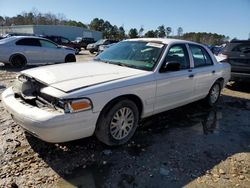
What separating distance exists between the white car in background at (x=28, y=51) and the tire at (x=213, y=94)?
359 inches

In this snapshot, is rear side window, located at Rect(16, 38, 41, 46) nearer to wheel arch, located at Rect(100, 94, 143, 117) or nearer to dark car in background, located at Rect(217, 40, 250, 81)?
dark car in background, located at Rect(217, 40, 250, 81)

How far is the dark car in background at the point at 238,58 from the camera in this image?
28.7ft

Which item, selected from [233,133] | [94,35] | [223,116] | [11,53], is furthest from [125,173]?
[94,35]

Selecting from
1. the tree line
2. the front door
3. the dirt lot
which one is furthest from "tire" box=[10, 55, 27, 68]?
the tree line

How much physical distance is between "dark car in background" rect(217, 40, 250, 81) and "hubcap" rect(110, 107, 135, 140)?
516cm

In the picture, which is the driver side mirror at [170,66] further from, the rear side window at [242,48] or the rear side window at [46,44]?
the rear side window at [46,44]

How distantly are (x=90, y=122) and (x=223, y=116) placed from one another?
3649 millimetres

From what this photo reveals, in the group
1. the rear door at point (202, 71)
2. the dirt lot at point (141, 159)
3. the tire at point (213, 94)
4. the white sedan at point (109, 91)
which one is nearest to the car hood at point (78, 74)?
the white sedan at point (109, 91)

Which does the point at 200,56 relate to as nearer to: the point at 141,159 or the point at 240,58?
the point at 141,159

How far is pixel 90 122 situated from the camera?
377 centimetres

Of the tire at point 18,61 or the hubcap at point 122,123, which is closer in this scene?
the hubcap at point 122,123

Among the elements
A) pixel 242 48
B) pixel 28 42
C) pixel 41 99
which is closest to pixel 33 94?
pixel 41 99

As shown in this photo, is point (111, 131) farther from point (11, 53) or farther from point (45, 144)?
point (11, 53)

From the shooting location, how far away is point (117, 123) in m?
4.23
